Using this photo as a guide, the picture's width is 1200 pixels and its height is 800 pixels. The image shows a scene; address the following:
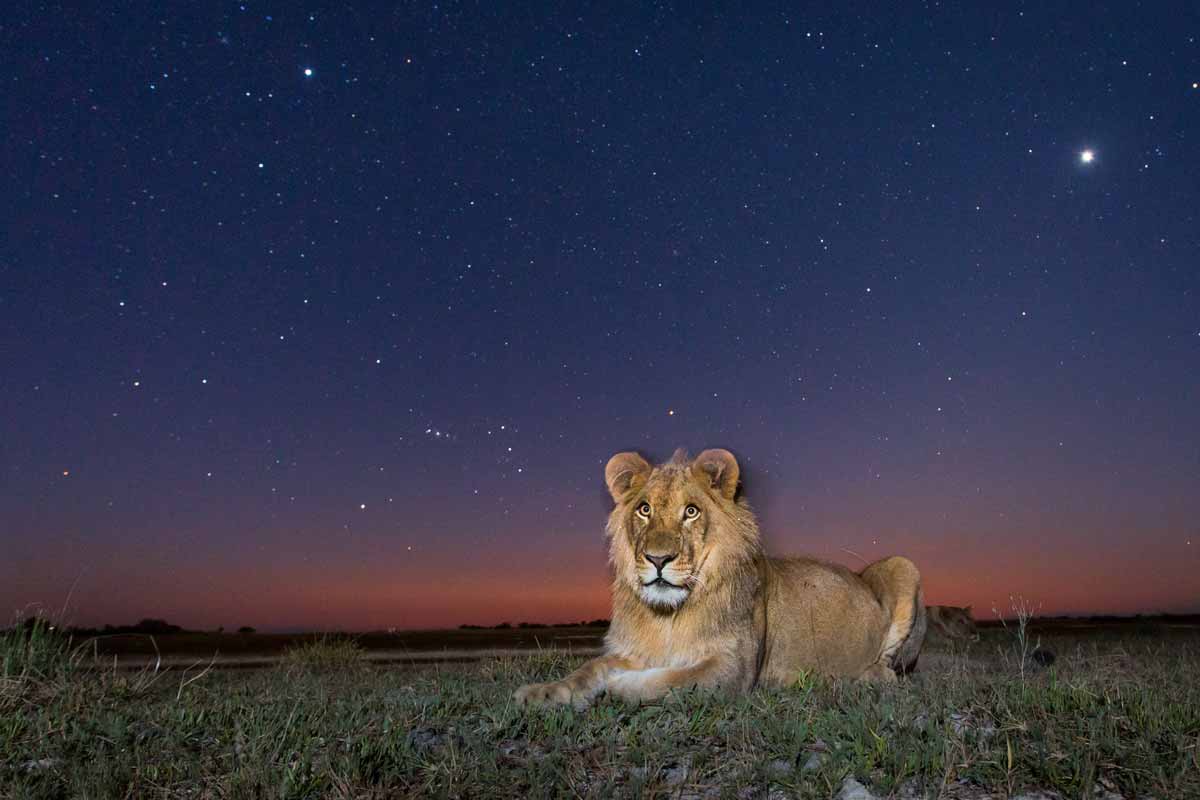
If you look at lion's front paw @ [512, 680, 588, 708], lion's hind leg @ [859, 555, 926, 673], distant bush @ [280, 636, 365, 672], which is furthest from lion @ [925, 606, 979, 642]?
lion's front paw @ [512, 680, 588, 708]

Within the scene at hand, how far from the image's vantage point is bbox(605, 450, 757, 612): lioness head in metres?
7.52

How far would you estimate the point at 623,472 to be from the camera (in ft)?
27.5

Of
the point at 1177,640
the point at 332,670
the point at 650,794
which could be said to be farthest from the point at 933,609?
the point at 650,794

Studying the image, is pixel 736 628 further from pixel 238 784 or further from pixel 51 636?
pixel 51 636

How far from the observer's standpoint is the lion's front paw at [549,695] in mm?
6492

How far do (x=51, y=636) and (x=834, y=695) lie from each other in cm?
622

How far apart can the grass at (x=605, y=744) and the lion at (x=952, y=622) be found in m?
14.1

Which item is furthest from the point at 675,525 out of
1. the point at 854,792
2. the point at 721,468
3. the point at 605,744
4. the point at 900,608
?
the point at 900,608

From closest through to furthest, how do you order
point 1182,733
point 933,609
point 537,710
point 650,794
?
1. point 650,794
2. point 1182,733
3. point 537,710
4. point 933,609

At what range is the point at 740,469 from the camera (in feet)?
27.2

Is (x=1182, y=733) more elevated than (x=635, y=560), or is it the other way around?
(x=635, y=560)

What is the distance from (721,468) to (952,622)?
15604 mm

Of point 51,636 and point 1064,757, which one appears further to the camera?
point 51,636

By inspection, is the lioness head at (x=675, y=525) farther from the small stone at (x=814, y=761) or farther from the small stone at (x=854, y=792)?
the small stone at (x=854, y=792)
